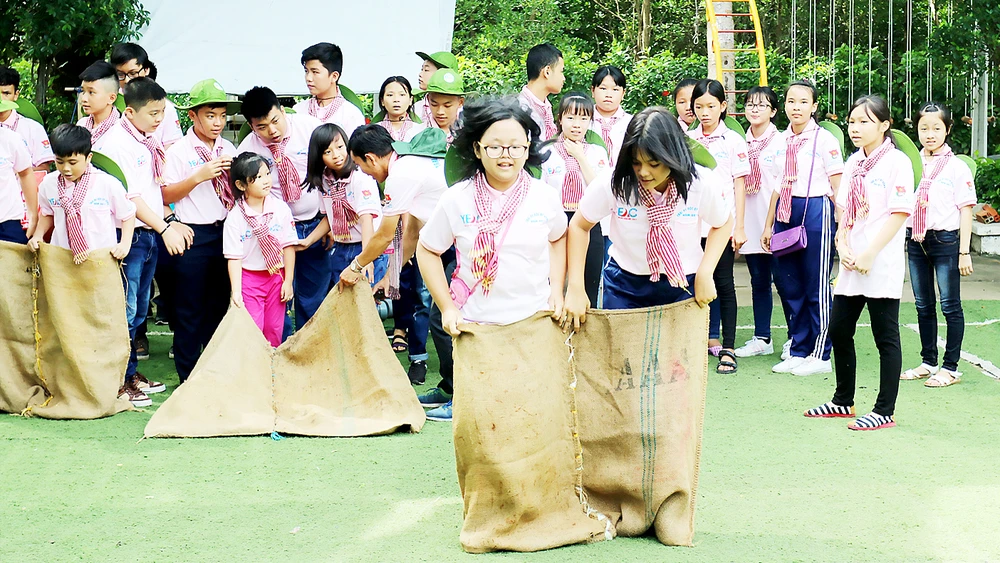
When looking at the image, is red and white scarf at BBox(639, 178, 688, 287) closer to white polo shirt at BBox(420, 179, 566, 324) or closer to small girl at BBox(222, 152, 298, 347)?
white polo shirt at BBox(420, 179, 566, 324)

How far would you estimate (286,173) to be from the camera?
249 inches

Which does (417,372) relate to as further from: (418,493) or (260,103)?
(418,493)

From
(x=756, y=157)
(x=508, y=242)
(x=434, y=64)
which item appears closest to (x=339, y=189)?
(x=434, y=64)

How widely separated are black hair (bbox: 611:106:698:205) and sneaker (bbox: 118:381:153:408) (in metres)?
3.35

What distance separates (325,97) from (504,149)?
3.42m

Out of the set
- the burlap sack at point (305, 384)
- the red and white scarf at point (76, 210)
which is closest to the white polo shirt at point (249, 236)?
the burlap sack at point (305, 384)

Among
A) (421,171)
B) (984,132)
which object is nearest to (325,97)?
(421,171)

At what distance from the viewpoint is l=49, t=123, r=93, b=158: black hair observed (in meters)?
5.52

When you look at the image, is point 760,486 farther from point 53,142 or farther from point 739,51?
point 739,51

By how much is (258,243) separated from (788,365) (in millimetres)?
3330

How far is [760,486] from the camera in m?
4.46

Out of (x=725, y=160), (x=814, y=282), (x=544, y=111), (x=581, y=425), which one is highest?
(x=544, y=111)

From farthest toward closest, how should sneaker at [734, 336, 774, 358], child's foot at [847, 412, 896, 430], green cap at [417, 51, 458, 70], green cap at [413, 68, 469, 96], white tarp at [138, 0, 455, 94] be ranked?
white tarp at [138, 0, 455, 94] → green cap at [417, 51, 458, 70] → sneaker at [734, 336, 774, 358] → green cap at [413, 68, 469, 96] → child's foot at [847, 412, 896, 430]

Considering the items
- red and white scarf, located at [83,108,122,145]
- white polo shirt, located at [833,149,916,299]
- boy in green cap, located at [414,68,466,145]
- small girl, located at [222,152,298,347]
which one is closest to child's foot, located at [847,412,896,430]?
white polo shirt, located at [833,149,916,299]
